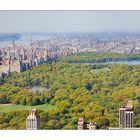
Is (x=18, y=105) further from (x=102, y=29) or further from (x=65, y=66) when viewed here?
(x=102, y=29)

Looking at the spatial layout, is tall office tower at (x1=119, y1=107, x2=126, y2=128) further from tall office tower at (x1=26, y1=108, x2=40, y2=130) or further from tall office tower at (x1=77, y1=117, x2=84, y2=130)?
tall office tower at (x1=26, y1=108, x2=40, y2=130)

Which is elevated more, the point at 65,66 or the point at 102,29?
the point at 102,29

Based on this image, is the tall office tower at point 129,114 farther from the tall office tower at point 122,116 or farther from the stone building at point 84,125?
the stone building at point 84,125

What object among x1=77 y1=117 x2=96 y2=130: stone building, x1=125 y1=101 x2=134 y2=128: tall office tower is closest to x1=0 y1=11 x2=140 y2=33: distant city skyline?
x1=125 y1=101 x2=134 y2=128: tall office tower

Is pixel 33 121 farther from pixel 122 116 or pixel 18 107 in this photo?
pixel 122 116

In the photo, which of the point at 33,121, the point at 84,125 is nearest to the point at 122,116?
the point at 84,125

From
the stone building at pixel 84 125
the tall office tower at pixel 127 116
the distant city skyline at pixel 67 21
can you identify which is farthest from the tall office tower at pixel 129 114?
the distant city skyline at pixel 67 21
